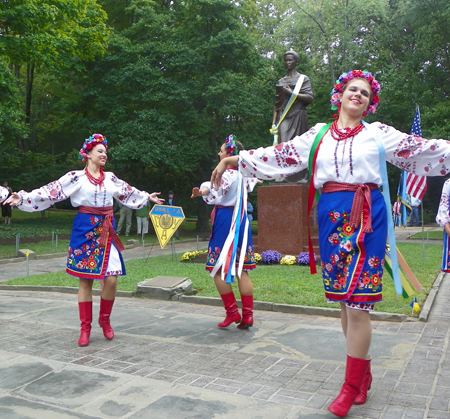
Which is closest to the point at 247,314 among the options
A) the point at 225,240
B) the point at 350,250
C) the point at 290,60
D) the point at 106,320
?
the point at 225,240

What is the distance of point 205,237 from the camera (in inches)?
→ 833

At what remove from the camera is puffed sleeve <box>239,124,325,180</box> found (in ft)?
11.9

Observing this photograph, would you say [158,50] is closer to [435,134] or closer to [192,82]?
[192,82]

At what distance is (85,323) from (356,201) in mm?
3103

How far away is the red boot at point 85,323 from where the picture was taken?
16.3 ft

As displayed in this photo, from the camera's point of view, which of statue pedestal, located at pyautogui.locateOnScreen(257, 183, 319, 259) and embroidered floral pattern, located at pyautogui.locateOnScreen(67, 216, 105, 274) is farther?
statue pedestal, located at pyautogui.locateOnScreen(257, 183, 319, 259)

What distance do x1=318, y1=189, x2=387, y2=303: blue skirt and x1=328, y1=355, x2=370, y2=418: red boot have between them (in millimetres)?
411

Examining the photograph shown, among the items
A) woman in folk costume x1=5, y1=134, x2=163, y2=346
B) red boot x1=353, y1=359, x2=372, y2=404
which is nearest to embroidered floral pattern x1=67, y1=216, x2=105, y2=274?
woman in folk costume x1=5, y1=134, x2=163, y2=346

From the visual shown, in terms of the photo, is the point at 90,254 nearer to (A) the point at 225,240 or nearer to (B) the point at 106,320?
(B) the point at 106,320

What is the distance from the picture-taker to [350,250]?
3287 mm

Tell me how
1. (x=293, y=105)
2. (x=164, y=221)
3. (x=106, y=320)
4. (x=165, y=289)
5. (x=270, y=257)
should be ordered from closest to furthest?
(x=106, y=320), (x=165, y=289), (x=270, y=257), (x=293, y=105), (x=164, y=221)

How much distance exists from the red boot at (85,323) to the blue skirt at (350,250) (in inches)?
106

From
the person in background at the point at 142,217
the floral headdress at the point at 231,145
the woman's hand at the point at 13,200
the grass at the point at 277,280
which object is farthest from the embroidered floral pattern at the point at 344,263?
the person in background at the point at 142,217

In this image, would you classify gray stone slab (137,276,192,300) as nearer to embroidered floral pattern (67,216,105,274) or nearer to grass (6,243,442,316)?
grass (6,243,442,316)
